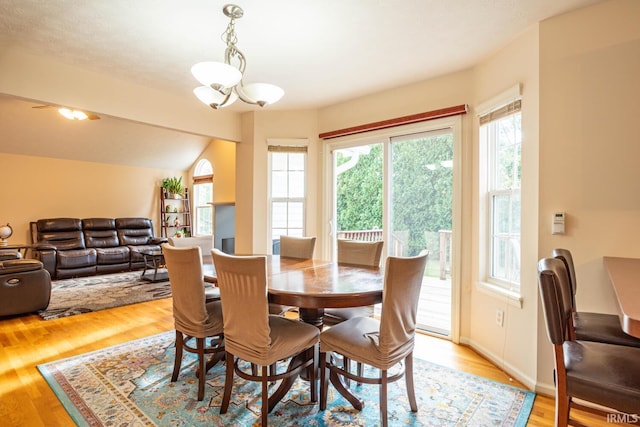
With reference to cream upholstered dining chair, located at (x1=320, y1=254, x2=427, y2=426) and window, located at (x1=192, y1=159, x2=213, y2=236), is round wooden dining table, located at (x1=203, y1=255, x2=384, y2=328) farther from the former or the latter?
window, located at (x1=192, y1=159, x2=213, y2=236)

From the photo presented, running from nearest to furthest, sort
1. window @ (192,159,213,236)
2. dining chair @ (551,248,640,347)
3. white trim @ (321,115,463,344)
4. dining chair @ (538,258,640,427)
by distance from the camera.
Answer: dining chair @ (538,258,640,427) < dining chair @ (551,248,640,347) < white trim @ (321,115,463,344) < window @ (192,159,213,236)

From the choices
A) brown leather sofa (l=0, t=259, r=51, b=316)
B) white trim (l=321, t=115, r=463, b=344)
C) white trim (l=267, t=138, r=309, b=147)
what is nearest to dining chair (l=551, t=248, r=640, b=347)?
white trim (l=321, t=115, r=463, b=344)

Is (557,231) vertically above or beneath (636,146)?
beneath

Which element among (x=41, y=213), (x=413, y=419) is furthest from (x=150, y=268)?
(x=413, y=419)

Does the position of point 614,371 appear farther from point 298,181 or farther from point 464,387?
point 298,181

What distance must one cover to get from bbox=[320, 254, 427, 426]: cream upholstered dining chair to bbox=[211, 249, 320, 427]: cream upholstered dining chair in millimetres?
188

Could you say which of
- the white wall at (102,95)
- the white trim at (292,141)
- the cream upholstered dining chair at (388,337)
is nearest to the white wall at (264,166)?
the white trim at (292,141)

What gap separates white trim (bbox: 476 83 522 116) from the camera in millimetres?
2369

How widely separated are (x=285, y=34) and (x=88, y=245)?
611 cm

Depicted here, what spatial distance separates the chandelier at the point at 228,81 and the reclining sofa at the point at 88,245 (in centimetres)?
524

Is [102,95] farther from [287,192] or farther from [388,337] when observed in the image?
[388,337]

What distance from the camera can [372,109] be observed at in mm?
3650

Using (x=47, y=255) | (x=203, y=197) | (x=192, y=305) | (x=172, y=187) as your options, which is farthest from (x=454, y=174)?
(x=172, y=187)

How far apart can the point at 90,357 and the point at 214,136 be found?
106 inches
